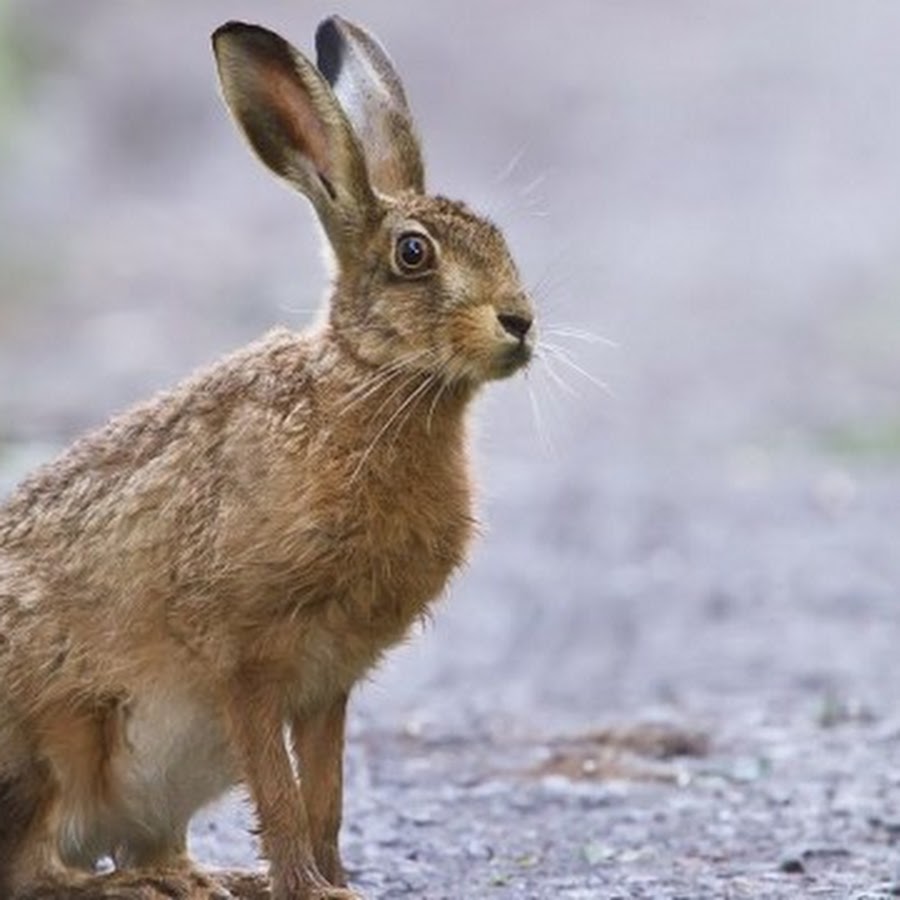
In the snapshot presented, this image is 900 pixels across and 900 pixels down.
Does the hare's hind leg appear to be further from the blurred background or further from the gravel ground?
the blurred background

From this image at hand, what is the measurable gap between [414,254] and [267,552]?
0.77m

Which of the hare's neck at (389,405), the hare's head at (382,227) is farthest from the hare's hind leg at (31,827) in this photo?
the hare's head at (382,227)

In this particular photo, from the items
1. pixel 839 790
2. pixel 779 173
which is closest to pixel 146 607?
pixel 839 790

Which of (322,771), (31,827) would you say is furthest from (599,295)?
(31,827)

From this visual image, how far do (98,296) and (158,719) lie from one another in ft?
48.6

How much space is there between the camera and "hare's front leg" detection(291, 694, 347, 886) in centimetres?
669

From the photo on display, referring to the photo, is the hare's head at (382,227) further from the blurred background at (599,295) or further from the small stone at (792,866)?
the small stone at (792,866)

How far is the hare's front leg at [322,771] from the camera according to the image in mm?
6691

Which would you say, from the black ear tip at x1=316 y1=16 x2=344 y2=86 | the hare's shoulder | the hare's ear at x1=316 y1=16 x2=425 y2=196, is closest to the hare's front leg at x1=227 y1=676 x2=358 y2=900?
the hare's shoulder

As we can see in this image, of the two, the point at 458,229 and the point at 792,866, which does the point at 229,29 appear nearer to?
the point at 458,229

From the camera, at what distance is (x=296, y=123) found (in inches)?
267

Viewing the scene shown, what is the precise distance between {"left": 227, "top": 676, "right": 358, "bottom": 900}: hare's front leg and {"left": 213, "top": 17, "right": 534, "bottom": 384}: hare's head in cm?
83

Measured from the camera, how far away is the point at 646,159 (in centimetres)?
2764

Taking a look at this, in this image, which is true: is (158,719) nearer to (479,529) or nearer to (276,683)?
(276,683)
